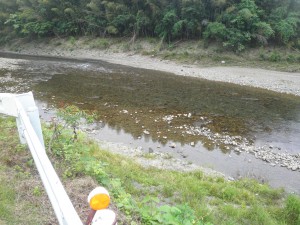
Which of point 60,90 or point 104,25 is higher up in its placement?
point 104,25

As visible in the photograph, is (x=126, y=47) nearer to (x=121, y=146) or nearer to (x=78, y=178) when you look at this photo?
(x=121, y=146)

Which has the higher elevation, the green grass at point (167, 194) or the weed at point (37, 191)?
the weed at point (37, 191)

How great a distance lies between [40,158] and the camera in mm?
2543

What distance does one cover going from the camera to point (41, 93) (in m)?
15.1

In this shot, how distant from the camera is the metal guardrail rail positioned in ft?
5.78

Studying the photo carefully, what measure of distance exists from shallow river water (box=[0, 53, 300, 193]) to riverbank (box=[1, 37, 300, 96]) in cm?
153

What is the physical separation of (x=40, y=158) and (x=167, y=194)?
9.57 ft

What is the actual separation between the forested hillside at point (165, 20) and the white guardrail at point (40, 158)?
2228cm

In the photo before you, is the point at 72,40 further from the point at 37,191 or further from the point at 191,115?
the point at 37,191

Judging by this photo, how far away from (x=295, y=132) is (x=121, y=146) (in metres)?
6.87

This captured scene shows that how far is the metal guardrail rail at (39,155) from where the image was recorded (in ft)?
5.78

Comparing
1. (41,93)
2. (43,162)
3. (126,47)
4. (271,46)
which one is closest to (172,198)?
(43,162)

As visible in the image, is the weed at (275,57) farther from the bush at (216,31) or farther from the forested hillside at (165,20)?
the bush at (216,31)


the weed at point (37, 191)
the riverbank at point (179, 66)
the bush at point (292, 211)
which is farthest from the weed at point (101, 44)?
the weed at point (37, 191)
